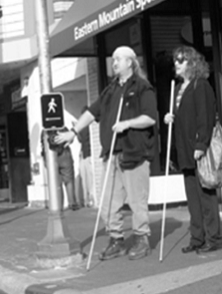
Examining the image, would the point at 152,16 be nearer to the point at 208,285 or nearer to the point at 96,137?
the point at 96,137

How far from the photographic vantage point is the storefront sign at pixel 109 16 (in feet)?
27.3

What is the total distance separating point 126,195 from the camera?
22.6 ft

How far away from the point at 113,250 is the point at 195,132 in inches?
59.3

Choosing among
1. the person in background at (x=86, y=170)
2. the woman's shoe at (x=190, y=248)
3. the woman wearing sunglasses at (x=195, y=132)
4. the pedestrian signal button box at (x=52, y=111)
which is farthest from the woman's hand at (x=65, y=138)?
the person in background at (x=86, y=170)

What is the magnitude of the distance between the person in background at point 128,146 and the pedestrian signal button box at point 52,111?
18 cm

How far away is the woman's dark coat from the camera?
252 inches

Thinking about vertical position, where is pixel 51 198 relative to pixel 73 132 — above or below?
below

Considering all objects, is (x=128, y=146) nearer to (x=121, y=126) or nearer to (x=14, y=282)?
(x=121, y=126)

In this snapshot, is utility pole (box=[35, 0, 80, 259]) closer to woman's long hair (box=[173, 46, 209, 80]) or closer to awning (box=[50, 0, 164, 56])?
woman's long hair (box=[173, 46, 209, 80])

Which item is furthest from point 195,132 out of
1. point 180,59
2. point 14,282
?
point 14,282

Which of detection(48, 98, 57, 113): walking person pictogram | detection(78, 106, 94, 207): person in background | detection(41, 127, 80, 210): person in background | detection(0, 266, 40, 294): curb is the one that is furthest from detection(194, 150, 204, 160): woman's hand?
detection(78, 106, 94, 207): person in background

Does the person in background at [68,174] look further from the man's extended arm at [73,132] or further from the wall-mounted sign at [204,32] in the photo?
the man's extended arm at [73,132]

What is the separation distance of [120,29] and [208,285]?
6.97 m

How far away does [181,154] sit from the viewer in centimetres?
668
